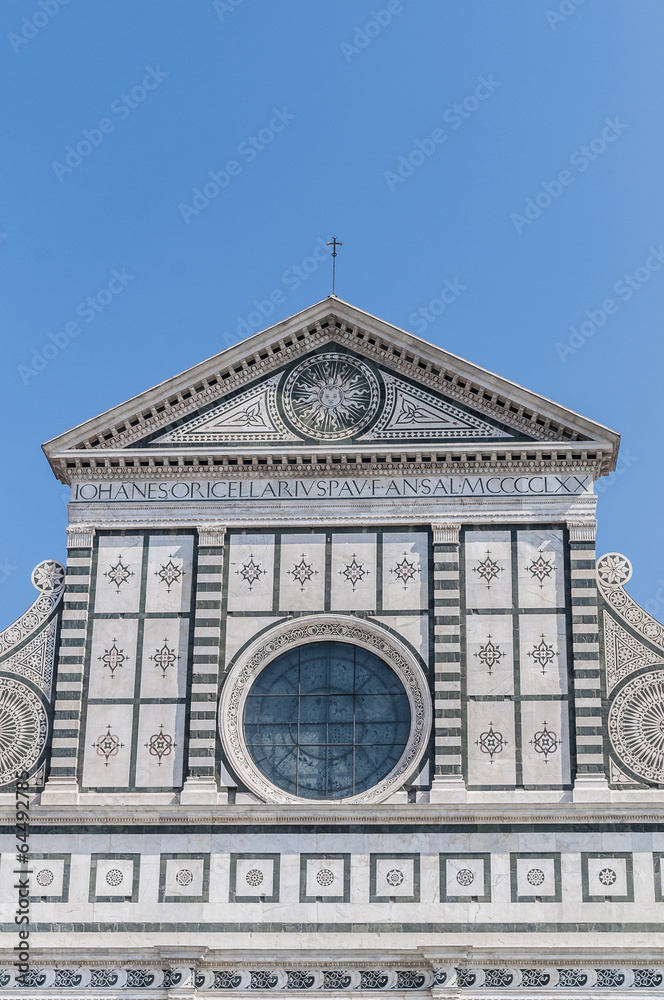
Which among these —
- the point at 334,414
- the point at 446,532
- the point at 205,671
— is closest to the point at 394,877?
the point at 205,671

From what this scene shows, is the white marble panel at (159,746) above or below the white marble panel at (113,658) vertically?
below

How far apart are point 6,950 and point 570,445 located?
10545 millimetres

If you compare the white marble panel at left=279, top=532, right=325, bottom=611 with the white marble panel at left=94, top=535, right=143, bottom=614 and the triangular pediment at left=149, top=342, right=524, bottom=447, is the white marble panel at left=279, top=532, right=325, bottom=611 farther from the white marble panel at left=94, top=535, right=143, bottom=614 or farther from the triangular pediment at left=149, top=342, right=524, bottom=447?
the white marble panel at left=94, top=535, right=143, bottom=614

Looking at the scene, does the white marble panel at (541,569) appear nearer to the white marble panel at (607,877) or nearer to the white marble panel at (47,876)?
the white marble panel at (607,877)

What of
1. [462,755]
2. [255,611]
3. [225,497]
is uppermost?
[225,497]

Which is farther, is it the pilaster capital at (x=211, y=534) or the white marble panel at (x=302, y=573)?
the pilaster capital at (x=211, y=534)

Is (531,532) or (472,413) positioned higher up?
(472,413)

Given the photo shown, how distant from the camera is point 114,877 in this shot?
24.5 meters

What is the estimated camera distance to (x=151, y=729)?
1000 inches

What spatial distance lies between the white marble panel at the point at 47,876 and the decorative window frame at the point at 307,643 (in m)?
2.74

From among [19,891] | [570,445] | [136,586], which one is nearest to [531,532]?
[570,445]

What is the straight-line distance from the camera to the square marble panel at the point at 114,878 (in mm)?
24453

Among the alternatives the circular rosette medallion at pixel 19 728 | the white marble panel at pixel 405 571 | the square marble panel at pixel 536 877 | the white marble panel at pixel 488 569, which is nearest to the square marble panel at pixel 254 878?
the square marble panel at pixel 536 877

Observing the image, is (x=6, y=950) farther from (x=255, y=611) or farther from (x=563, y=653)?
(x=563, y=653)
